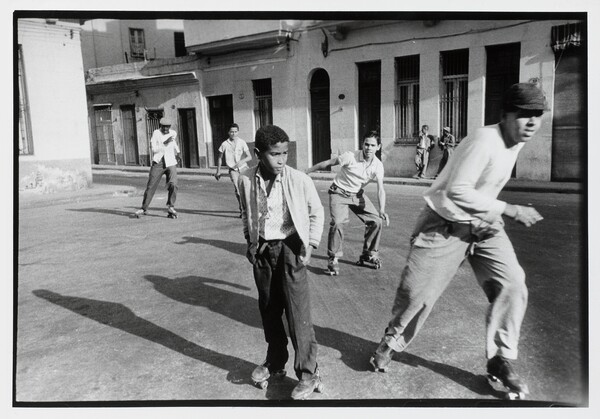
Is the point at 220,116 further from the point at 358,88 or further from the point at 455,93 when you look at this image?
the point at 455,93

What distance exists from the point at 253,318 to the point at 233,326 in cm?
21

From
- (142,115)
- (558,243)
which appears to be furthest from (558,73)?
(142,115)

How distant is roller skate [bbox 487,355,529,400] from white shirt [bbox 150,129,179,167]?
6533mm

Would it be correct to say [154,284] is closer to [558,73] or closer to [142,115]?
[558,73]

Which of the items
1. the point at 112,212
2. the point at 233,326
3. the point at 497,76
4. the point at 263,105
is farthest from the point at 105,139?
the point at 233,326

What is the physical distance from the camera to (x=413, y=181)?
32.3 feet

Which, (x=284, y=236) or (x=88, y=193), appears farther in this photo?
(x=88, y=193)

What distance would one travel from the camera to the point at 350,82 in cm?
1034

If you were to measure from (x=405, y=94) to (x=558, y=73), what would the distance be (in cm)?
465

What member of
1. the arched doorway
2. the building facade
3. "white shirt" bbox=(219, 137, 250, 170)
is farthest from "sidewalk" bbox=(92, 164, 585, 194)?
"white shirt" bbox=(219, 137, 250, 170)

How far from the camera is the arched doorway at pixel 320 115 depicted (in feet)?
33.5

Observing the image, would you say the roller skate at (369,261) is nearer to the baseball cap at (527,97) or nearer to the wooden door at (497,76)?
the baseball cap at (527,97)

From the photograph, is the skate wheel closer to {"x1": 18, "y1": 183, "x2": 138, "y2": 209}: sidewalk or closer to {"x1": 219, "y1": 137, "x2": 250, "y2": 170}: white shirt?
{"x1": 219, "y1": 137, "x2": 250, "y2": 170}: white shirt

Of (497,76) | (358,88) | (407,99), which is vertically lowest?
(407,99)
